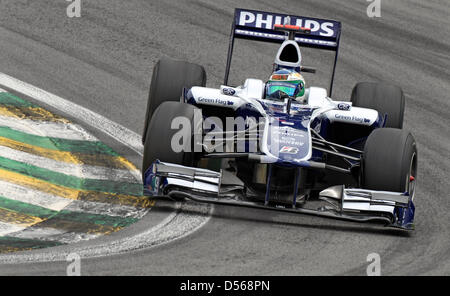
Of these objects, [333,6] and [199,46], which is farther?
[333,6]

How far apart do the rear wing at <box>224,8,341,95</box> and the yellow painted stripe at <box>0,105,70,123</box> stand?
7.47 feet

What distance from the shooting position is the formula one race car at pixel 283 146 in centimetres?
1005

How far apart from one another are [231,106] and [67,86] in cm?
385

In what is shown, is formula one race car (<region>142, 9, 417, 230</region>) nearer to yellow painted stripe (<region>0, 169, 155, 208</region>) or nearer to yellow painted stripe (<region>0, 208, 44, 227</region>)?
yellow painted stripe (<region>0, 169, 155, 208</region>)

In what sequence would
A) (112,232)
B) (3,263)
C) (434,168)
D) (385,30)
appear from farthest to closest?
(385,30) → (434,168) → (112,232) → (3,263)

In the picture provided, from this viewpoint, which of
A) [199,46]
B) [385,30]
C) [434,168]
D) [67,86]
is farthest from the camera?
[385,30]

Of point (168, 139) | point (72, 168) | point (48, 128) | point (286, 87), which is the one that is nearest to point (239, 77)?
point (48, 128)

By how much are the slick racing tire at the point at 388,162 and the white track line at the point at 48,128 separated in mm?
3551

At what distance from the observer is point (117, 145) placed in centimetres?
1234

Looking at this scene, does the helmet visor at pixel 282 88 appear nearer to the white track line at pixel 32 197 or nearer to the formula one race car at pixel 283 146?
the formula one race car at pixel 283 146

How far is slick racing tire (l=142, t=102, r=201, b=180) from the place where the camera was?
10.3 metres

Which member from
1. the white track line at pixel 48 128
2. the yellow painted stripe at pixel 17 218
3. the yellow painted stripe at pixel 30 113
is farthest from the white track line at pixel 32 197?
the yellow painted stripe at pixel 30 113

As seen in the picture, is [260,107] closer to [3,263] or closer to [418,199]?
[418,199]

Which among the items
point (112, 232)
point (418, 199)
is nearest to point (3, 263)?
point (112, 232)
